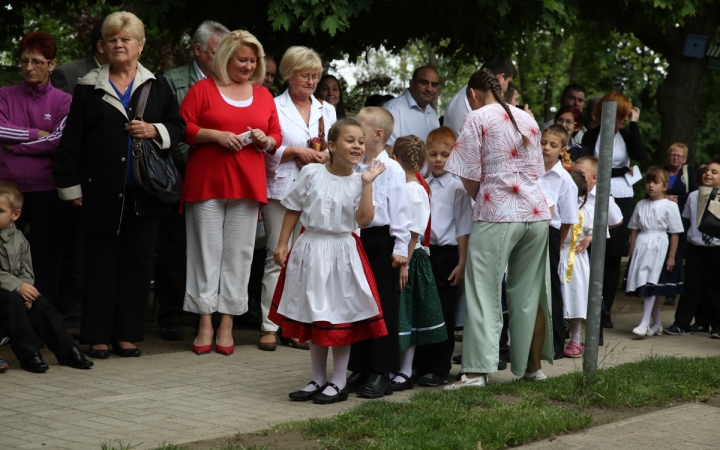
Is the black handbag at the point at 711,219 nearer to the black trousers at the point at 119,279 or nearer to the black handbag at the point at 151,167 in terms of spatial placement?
the black handbag at the point at 151,167

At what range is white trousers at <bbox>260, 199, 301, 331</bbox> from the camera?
772cm

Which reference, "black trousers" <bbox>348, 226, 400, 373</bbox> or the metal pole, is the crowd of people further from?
the metal pole

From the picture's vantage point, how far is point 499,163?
6.30 meters

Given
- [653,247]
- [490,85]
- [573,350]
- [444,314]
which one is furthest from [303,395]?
[653,247]

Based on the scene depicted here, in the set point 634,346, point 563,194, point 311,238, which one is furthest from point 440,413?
point 634,346

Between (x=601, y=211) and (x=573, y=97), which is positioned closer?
(x=601, y=211)

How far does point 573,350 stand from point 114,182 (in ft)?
13.3

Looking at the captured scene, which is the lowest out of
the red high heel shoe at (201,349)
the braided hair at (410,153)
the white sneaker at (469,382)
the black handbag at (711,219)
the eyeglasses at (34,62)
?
the red high heel shoe at (201,349)

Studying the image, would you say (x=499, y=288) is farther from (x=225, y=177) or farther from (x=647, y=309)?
(x=647, y=309)

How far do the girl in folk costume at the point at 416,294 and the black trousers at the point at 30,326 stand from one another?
7.48 ft

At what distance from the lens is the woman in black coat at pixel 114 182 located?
6.98m

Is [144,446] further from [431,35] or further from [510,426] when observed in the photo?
[431,35]

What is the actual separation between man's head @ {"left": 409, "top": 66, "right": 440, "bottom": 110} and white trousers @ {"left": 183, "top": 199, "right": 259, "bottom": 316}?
2369mm

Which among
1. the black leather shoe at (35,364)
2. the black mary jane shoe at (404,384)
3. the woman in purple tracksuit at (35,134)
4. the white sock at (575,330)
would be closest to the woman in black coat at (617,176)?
the white sock at (575,330)
